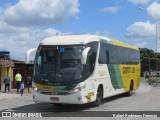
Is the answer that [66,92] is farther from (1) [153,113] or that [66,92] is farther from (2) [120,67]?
(2) [120,67]

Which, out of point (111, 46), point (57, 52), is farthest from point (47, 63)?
point (111, 46)

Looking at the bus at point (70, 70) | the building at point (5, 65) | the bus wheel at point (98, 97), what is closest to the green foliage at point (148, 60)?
the building at point (5, 65)

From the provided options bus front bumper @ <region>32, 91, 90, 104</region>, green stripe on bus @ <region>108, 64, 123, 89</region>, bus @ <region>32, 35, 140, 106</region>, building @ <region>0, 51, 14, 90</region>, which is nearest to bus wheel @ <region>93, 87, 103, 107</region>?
bus @ <region>32, 35, 140, 106</region>

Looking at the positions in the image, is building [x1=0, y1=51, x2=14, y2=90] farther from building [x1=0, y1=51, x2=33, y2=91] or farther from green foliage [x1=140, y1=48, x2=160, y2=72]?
green foliage [x1=140, y1=48, x2=160, y2=72]

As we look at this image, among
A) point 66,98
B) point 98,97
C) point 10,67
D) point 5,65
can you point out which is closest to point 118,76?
point 98,97

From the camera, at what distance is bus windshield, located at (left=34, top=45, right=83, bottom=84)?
17.9 meters

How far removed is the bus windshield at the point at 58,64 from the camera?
705 inches

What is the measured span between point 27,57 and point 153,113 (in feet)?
20.9

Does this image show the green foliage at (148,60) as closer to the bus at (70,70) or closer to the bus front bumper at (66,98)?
the bus at (70,70)

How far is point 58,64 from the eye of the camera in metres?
18.2

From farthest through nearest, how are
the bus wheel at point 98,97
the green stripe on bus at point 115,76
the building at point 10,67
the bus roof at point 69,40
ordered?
1. the building at point 10,67
2. the green stripe on bus at point 115,76
3. the bus wheel at point 98,97
4. the bus roof at point 69,40

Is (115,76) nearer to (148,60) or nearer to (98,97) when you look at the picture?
(98,97)

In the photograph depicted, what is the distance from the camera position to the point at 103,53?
21.2 m

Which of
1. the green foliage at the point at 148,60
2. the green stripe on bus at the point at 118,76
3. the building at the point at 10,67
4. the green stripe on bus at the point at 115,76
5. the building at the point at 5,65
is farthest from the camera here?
the green foliage at the point at 148,60
